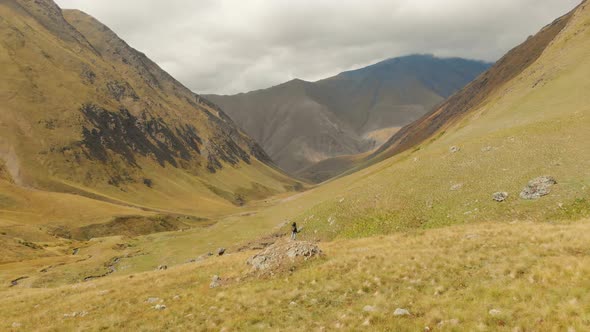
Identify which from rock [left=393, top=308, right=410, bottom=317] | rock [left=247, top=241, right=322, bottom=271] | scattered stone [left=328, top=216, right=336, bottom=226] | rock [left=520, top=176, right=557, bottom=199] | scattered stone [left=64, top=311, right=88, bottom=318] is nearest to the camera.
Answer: rock [left=393, top=308, right=410, bottom=317]

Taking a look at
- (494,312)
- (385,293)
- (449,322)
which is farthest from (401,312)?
(494,312)

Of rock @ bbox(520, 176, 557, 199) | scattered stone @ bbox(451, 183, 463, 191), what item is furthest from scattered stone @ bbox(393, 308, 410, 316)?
scattered stone @ bbox(451, 183, 463, 191)

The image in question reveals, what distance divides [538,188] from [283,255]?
25.1m

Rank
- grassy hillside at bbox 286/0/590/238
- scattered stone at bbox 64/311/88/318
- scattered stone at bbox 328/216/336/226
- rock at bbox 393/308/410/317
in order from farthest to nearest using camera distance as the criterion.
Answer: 1. scattered stone at bbox 328/216/336/226
2. grassy hillside at bbox 286/0/590/238
3. scattered stone at bbox 64/311/88/318
4. rock at bbox 393/308/410/317

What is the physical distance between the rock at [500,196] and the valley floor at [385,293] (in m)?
9.33

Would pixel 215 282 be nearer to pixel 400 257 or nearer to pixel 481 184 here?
pixel 400 257

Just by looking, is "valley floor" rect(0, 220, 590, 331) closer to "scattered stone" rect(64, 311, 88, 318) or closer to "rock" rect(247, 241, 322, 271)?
"scattered stone" rect(64, 311, 88, 318)

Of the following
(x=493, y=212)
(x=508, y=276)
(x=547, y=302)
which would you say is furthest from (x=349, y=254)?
(x=493, y=212)

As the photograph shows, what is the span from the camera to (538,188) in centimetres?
3466

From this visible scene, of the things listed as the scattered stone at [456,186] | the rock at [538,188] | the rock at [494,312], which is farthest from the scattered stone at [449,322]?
the scattered stone at [456,186]

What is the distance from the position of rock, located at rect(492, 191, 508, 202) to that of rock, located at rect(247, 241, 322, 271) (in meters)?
20.2

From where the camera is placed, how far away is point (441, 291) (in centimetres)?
1673

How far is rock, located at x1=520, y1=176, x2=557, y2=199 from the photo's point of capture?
34125 mm

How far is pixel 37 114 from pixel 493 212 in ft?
668
